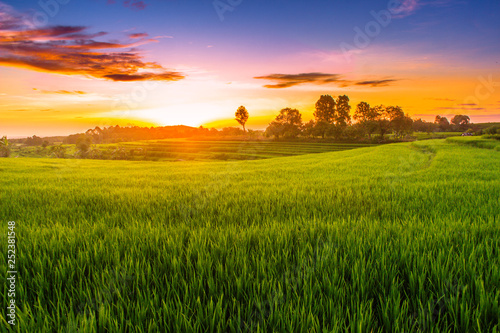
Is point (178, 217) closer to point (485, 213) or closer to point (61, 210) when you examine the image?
point (61, 210)

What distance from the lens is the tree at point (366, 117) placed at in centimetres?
9161

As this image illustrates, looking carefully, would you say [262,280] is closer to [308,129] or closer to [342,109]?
[308,129]

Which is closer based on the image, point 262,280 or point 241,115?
point 262,280

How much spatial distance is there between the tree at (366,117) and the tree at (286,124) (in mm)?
24864

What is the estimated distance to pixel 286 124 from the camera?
99.4 m

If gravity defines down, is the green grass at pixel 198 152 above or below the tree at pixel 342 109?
below

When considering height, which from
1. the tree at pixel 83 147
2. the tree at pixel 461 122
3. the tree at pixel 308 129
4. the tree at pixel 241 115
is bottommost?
the tree at pixel 83 147

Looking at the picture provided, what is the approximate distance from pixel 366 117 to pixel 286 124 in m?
40.7

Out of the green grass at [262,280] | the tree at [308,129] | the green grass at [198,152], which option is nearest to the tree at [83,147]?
the green grass at [198,152]

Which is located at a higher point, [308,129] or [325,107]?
[325,107]

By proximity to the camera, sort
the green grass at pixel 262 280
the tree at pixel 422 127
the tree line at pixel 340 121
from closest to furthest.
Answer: the green grass at pixel 262 280 → the tree line at pixel 340 121 → the tree at pixel 422 127

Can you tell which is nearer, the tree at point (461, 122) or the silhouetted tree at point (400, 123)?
the silhouetted tree at point (400, 123)

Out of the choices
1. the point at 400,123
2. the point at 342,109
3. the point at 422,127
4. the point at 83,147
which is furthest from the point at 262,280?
the point at 422,127

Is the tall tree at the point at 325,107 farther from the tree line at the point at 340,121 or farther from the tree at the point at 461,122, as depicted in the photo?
the tree at the point at 461,122
